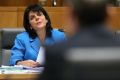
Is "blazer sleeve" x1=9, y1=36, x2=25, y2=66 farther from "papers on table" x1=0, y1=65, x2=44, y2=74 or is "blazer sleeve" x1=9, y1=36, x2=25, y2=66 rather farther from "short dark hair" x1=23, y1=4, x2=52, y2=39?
"papers on table" x1=0, y1=65, x2=44, y2=74

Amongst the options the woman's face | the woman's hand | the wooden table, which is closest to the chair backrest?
the woman's face

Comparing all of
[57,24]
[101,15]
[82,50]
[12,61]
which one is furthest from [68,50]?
[57,24]

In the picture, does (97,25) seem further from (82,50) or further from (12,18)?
(12,18)

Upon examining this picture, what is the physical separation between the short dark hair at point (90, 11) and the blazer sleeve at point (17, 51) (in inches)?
96.9

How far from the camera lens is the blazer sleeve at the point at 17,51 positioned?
372 cm

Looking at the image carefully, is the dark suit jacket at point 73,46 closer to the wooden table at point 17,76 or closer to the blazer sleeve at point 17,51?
the wooden table at point 17,76

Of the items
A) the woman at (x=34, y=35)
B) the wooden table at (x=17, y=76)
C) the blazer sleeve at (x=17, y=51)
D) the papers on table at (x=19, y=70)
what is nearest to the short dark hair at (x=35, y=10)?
the woman at (x=34, y=35)

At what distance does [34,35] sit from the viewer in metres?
3.95

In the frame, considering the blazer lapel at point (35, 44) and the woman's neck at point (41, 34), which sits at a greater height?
the woman's neck at point (41, 34)

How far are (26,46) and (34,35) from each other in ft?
0.51

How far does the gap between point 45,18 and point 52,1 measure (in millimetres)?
3109

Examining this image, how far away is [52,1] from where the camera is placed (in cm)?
703

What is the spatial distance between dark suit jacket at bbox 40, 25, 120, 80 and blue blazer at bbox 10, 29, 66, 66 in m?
2.42

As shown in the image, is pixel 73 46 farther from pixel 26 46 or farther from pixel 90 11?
pixel 26 46
